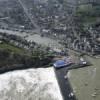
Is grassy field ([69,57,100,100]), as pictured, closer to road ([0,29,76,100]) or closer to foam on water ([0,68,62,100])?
road ([0,29,76,100])

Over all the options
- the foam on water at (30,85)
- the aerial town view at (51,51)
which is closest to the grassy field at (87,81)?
the aerial town view at (51,51)

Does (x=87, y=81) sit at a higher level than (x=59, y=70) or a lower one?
higher

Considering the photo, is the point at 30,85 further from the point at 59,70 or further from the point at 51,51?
the point at 51,51

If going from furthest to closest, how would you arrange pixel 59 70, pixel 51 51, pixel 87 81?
pixel 51 51, pixel 59 70, pixel 87 81

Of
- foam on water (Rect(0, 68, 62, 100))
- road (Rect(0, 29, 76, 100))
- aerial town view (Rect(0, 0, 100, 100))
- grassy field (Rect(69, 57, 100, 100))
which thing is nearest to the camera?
grassy field (Rect(69, 57, 100, 100))

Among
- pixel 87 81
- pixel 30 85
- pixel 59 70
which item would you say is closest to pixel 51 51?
pixel 59 70

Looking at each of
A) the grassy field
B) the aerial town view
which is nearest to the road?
the aerial town view

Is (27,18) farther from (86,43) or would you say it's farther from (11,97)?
(11,97)

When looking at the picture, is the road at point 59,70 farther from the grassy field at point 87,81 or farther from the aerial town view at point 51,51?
the grassy field at point 87,81
